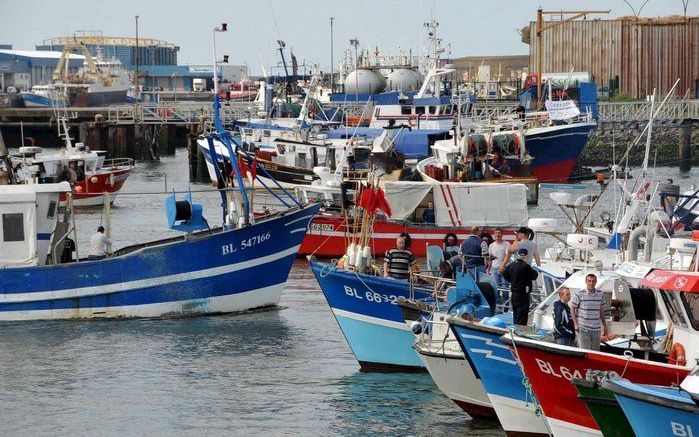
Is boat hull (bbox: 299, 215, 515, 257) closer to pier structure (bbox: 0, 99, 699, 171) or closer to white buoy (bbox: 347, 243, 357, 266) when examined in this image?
white buoy (bbox: 347, 243, 357, 266)

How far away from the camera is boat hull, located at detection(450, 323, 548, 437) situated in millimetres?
17516

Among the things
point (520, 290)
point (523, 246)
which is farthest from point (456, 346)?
point (523, 246)

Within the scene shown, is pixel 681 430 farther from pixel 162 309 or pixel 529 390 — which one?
pixel 162 309

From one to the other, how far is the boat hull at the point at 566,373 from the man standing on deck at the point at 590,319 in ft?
1.77

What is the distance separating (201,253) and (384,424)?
8306mm

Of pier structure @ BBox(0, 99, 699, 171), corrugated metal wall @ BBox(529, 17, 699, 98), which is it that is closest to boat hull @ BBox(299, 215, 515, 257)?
pier structure @ BBox(0, 99, 699, 171)

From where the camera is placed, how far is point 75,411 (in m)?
21.1

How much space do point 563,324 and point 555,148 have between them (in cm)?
4571

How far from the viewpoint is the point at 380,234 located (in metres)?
36.2

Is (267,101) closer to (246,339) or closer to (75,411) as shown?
(246,339)

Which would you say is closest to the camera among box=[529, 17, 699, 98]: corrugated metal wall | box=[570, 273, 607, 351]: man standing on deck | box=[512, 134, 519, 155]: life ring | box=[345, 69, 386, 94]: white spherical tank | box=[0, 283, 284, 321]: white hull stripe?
box=[570, 273, 607, 351]: man standing on deck

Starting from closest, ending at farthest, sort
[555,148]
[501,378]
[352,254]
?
[501,378], [352,254], [555,148]

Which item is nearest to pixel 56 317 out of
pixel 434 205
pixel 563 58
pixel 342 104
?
pixel 434 205

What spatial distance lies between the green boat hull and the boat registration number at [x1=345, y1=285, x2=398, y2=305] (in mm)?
6976
